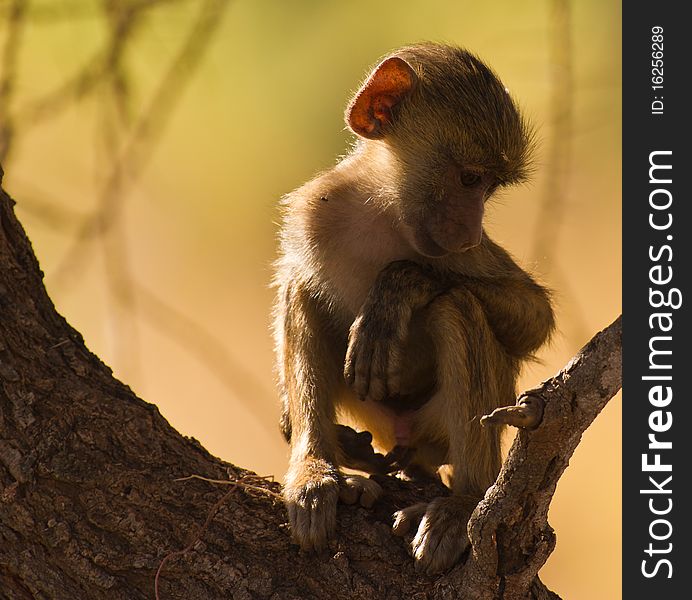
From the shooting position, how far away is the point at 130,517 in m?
3.04

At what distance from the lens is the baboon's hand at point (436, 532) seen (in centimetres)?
306

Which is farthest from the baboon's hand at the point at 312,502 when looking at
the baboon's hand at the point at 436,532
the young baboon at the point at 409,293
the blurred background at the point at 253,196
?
the blurred background at the point at 253,196

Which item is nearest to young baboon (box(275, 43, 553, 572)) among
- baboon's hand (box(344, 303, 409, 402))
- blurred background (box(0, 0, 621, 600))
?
baboon's hand (box(344, 303, 409, 402))

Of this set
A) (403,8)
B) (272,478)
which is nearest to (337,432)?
(272,478)

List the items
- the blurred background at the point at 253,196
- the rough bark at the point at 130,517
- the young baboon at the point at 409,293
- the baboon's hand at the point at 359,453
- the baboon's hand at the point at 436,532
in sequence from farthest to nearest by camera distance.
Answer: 1. the blurred background at the point at 253,196
2. the baboon's hand at the point at 359,453
3. the young baboon at the point at 409,293
4. the baboon's hand at the point at 436,532
5. the rough bark at the point at 130,517

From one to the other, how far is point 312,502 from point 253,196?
26.3 ft

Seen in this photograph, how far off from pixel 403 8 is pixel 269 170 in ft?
8.16

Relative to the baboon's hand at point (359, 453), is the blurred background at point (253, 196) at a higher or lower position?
higher

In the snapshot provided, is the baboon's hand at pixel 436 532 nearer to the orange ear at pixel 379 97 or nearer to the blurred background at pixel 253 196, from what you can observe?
the orange ear at pixel 379 97

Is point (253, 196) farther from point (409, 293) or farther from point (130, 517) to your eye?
point (130, 517)

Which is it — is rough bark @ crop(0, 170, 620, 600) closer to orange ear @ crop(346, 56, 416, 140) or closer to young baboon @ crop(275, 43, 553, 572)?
young baboon @ crop(275, 43, 553, 572)

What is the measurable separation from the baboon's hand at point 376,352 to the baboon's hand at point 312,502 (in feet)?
1.04

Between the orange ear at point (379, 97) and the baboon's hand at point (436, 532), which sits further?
the orange ear at point (379, 97)

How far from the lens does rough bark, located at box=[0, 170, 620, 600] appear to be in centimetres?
292
